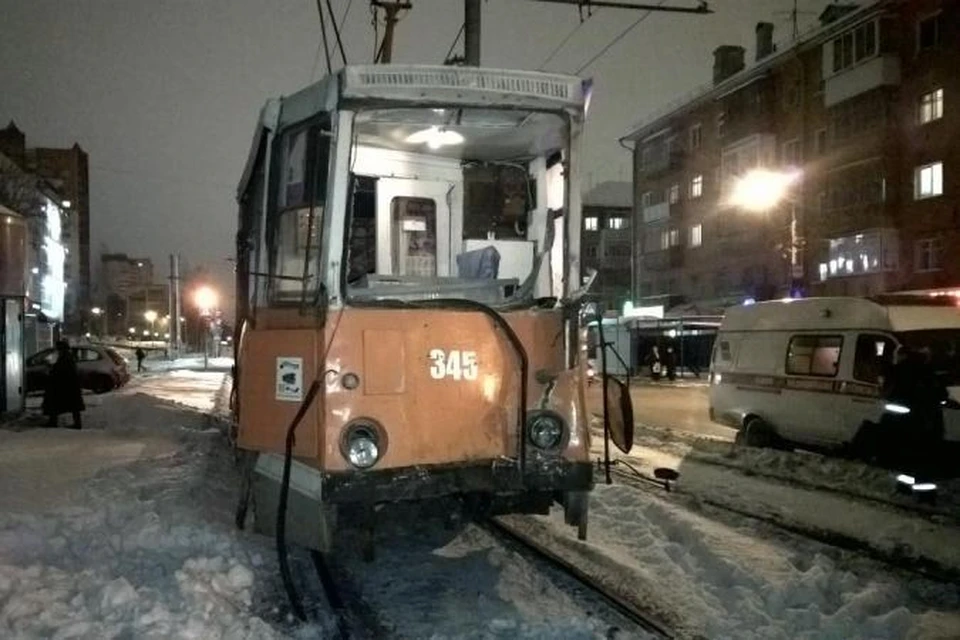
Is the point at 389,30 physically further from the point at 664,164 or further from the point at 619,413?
the point at 664,164

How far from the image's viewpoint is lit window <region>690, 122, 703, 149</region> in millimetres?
48828

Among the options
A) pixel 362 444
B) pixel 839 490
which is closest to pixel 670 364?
pixel 839 490

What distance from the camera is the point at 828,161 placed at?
3706cm

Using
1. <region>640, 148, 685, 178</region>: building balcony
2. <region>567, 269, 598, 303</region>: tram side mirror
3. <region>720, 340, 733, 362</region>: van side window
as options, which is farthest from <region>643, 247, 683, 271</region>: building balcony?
<region>567, 269, 598, 303</region>: tram side mirror

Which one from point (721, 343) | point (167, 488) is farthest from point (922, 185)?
point (167, 488)

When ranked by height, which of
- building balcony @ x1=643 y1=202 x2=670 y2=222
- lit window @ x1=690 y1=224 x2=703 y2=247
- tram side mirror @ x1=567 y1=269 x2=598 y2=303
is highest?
building balcony @ x1=643 y1=202 x2=670 y2=222

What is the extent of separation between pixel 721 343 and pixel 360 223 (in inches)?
416

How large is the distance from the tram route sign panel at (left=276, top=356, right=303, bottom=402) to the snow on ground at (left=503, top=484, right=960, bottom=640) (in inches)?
107

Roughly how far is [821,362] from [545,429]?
8081 millimetres

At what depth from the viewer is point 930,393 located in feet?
34.9

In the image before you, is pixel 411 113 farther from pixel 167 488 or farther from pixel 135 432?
pixel 135 432

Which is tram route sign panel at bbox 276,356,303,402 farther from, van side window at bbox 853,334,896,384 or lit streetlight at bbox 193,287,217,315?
lit streetlight at bbox 193,287,217,315

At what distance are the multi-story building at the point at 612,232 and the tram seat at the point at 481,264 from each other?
54663 mm

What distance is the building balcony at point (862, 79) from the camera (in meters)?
33.2
